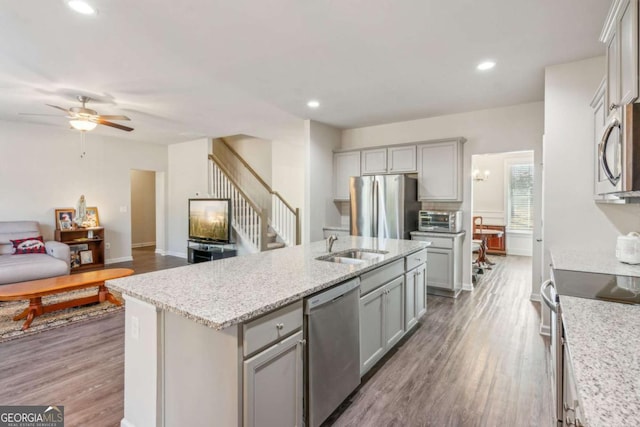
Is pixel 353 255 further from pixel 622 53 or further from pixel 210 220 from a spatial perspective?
pixel 210 220

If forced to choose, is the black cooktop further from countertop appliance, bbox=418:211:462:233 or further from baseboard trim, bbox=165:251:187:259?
baseboard trim, bbox=165:251:187:259

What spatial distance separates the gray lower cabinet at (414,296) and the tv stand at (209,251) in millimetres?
4136

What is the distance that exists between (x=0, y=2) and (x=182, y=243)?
594 cm

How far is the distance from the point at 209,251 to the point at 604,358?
6254mm

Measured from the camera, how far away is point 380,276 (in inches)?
97.5

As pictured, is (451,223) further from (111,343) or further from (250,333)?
(111,343)

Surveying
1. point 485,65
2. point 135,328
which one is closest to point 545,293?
point 485,65

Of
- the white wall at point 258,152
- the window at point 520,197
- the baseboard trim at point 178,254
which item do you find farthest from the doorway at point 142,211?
the window at point 520,197

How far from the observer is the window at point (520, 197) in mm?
7797

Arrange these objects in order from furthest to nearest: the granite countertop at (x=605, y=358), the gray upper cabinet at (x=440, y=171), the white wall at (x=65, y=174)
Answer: the white wall at (x=65, y=174) → the gray upper cabinet at (x=440, y=171) → the granite countertop at (x=605, y=358)

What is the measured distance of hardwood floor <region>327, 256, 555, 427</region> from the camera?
200 cm

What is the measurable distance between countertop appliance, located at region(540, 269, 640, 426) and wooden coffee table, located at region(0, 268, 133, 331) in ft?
14.4

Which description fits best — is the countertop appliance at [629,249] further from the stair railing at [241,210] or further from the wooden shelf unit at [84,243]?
the wooden shelf unit at [84,243]

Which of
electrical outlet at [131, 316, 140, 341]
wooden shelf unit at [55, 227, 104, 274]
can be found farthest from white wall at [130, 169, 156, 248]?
electrical outlet at [131, 316, 140, 341]
